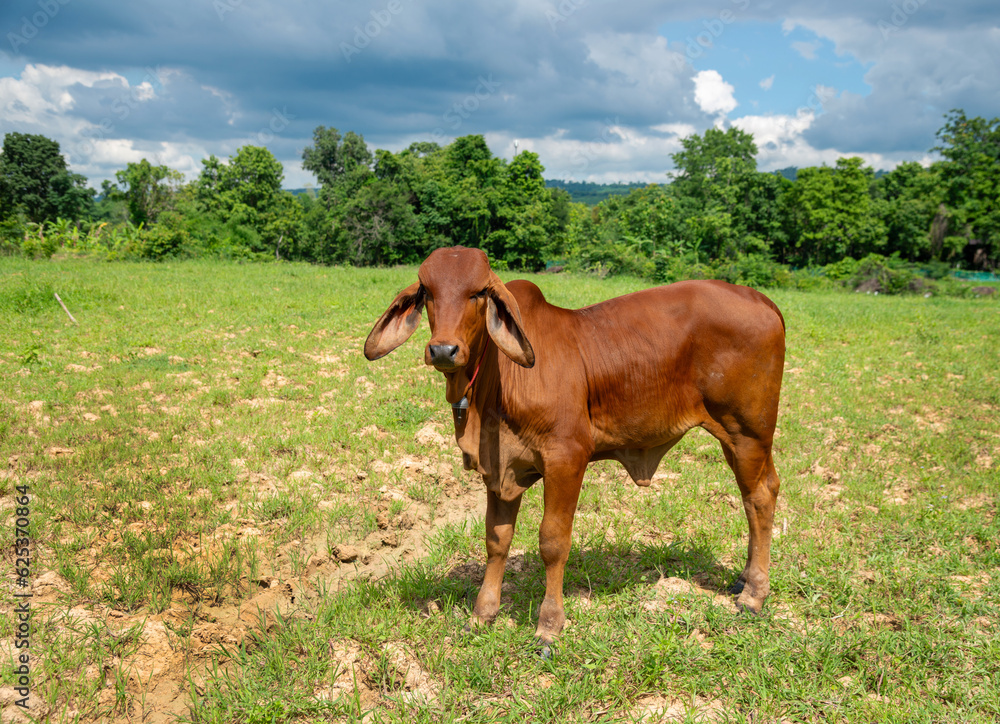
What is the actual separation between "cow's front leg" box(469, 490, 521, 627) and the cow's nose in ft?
4.05

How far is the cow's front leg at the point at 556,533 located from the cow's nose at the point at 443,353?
3.27 feet

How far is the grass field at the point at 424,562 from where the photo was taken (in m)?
3.13

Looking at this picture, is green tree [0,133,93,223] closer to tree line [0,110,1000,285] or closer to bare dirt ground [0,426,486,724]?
tree line [0,110,1000,285]

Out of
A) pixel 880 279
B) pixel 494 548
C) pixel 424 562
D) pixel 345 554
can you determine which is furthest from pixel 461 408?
pixel 880 279

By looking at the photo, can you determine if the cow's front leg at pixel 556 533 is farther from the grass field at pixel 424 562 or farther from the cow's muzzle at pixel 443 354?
the cow's muzzle at pixel 443 354

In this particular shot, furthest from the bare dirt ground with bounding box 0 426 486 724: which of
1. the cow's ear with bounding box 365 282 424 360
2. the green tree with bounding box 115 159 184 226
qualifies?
the green tree with bounding box 115 159 184 226

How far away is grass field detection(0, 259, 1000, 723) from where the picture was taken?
Result: 313 cm

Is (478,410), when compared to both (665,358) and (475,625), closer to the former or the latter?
(665,358)

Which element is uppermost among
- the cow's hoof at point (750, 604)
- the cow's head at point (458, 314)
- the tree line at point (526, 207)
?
the tree line at point (526, 207)

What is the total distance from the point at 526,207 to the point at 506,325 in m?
39.5

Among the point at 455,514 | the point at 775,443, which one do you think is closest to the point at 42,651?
the point at 455,514

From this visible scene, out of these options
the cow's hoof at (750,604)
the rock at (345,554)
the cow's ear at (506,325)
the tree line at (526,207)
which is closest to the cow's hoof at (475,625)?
the rock at (345,554)

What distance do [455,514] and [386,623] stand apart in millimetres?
1609

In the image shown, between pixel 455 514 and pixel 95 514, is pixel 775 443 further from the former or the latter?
pixel 95 514
